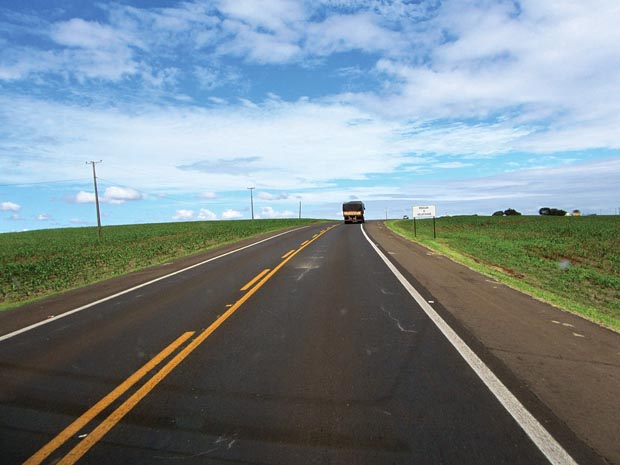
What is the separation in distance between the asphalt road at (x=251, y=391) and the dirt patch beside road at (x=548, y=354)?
17.8 inches

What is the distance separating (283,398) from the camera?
3797 millimetres

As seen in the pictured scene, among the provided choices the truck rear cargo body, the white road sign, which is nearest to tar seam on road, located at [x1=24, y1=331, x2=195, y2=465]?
the white road sign

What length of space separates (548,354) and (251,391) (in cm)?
367

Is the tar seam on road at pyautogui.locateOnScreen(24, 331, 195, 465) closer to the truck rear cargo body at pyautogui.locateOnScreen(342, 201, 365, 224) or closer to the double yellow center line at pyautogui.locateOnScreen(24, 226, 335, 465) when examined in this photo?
the double yellow center line at pyautogui.locateOnScreen(24, 226, 335, 465)

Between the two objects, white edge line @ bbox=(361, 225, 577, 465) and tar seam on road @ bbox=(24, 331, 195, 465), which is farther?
tar seam on road @ bbox=(24, 331, 195, 465)

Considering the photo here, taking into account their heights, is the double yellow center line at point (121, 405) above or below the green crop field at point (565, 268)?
above

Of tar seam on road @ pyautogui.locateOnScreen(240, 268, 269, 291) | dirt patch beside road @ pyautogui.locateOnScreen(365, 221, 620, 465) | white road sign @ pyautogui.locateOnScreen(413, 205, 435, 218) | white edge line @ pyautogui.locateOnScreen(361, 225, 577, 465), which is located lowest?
dirt patch beside road @ pyautogui.locateOnScreen(365, 221, 620, 465)

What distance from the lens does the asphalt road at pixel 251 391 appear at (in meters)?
3.00

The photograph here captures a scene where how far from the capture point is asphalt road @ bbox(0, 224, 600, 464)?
9.85 ft

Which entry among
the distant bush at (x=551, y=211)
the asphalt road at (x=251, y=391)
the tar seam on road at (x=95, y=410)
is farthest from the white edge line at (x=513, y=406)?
the distant bush at (x=551, y=211)

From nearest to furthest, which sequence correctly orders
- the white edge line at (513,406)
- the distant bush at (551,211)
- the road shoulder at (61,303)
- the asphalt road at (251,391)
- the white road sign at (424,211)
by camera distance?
the white edge line at (513,406)
the asphalt road at (251,391)
the road shoulder at (61,303)
the white road sign at (424,211)
the distant bush at (551,211)

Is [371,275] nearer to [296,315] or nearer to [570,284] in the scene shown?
[296,315]

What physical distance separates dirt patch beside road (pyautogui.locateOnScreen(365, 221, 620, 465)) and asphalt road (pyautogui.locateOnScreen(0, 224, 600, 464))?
0.45 meters

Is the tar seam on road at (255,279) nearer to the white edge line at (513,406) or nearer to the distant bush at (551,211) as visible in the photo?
the white edge line at (513,406)
